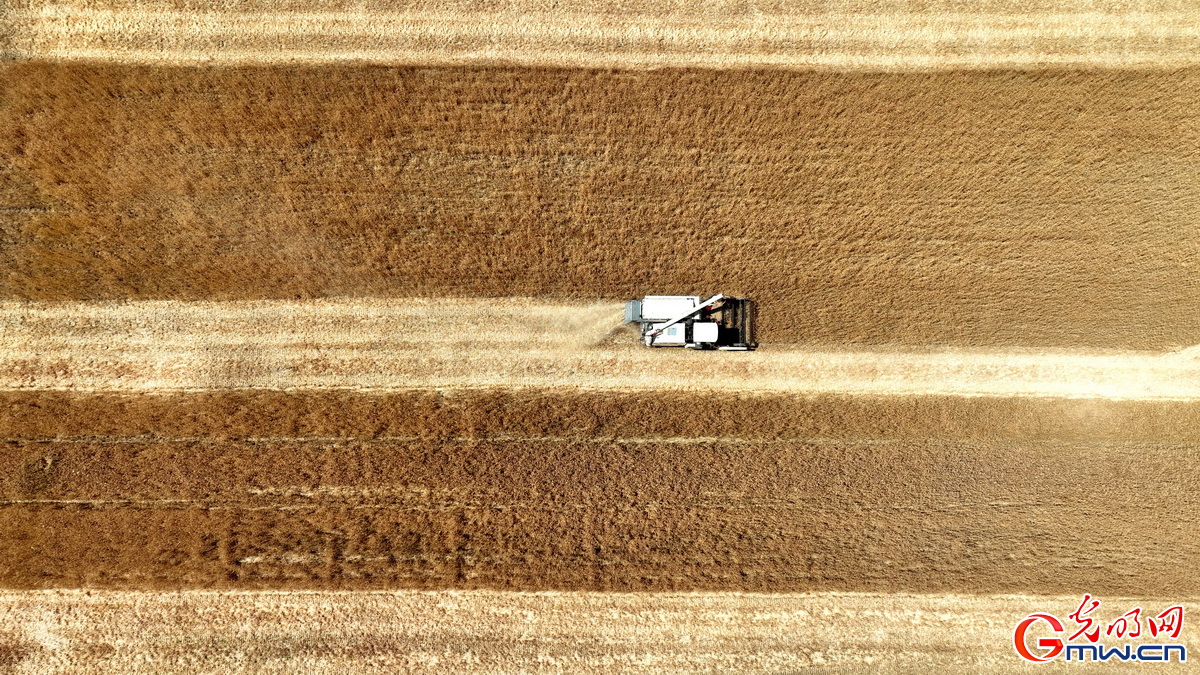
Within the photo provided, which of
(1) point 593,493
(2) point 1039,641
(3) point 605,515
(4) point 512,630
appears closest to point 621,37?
(1) point 593,493

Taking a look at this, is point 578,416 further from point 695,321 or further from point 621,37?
point 621,37

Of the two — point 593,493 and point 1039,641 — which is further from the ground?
point 593,493

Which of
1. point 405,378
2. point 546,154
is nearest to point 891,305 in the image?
point 546,154

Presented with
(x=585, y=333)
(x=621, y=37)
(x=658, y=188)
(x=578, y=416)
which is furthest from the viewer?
(x=621, y=37)

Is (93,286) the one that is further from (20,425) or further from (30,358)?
(20,425)

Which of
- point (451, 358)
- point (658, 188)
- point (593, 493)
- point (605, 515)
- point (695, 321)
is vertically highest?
point (658, 188)

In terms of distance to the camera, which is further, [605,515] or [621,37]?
[621,37]
